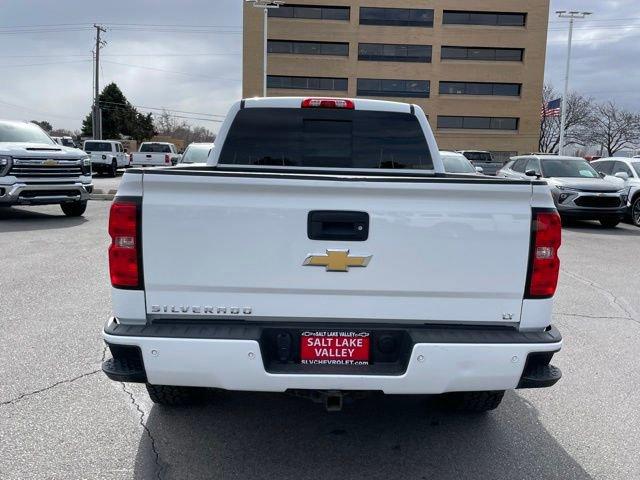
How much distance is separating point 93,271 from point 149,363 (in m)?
5.72

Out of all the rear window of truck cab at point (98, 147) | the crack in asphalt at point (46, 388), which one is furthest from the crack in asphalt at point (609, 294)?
the rear window of truck cab at point (98, 147)

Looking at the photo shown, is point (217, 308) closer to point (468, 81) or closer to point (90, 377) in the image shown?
point (90, 377)

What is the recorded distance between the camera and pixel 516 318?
9.55 feet

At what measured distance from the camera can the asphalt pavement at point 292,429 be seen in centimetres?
314

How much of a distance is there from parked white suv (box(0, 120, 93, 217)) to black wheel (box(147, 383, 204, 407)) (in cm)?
1009

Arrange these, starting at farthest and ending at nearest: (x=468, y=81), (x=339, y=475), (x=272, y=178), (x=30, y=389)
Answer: (x=468, y=81), (x=30, y=389), (x=339, y=475), (x=272, y=178)

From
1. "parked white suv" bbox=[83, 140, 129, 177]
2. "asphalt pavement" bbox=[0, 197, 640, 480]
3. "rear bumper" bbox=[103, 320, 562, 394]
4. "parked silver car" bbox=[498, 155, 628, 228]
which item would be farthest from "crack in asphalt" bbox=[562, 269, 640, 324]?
"parked white suv" bbox=[83, 140, 129, 177]

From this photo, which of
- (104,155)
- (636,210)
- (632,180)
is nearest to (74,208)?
(632,180)

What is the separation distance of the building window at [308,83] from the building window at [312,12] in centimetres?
548

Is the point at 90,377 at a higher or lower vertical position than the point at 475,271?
lower

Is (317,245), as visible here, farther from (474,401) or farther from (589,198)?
(589,198)

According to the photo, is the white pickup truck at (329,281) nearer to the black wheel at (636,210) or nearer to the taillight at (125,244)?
the taillight at (125,244)

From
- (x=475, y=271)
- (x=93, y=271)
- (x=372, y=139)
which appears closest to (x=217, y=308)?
(x=475, y=271)

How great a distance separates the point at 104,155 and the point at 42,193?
22279mm
